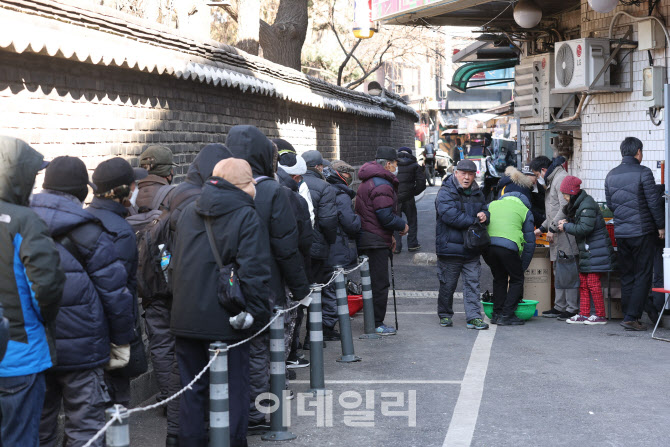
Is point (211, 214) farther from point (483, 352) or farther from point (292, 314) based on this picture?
point (483, 352)

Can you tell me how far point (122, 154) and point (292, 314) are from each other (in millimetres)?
2023

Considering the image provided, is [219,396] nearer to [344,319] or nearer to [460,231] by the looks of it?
[344,319]

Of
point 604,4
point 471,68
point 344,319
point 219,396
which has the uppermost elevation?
point 471,68

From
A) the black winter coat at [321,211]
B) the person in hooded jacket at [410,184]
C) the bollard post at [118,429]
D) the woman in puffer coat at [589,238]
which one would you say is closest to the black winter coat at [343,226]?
the black winter coat at [321,211]

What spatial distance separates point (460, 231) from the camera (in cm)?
1014

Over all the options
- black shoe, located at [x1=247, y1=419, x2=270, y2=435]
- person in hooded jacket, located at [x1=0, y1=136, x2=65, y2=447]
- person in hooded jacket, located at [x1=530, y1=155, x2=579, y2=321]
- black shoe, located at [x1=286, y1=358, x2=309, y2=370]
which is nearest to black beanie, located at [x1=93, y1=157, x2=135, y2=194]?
person in hooded jacket, located at [x1=0, y1=136, x2=65, y2=447]

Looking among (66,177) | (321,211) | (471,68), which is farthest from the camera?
(471,68)

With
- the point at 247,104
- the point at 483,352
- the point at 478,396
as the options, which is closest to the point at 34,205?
the point at 478,396

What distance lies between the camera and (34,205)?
4.73 metres

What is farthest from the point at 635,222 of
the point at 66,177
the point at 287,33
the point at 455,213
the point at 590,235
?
the point at 287,33

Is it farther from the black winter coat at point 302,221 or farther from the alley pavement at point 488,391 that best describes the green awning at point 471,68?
the black winter coat at point 302,221

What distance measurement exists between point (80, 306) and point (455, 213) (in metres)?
5.99

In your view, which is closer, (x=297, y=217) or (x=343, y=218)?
(x=297, y=217)

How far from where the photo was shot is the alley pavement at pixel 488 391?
20.6 ft
